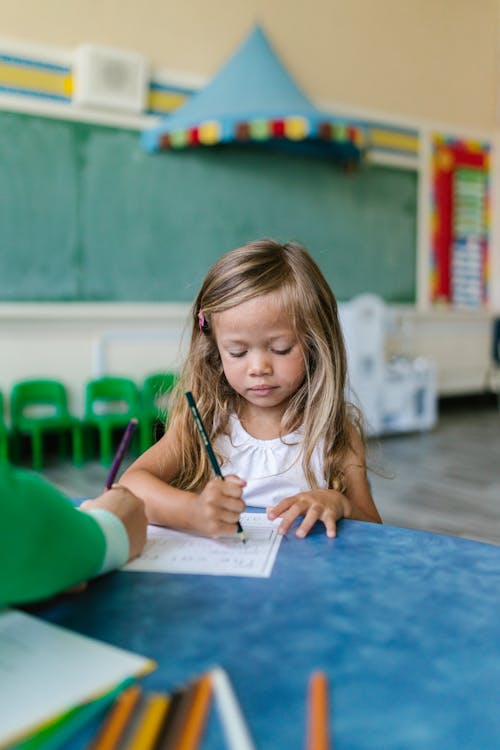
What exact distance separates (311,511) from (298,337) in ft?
1.13

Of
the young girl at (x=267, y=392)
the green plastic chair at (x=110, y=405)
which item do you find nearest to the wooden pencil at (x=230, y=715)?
the young girl at (x=267, y=392)

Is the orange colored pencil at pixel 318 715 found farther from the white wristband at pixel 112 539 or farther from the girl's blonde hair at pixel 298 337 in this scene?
the girl's blonde hair at pixel 298 337

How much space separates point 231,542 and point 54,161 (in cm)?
361

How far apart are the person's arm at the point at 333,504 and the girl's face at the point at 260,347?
178 mm

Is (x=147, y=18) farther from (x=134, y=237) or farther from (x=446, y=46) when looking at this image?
(x=446, y=46)

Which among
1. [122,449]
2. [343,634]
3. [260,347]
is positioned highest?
[260,347]

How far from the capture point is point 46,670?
0.50 metres

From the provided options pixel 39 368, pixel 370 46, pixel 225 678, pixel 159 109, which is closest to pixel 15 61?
pixel 159 109

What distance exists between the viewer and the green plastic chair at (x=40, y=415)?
3.75 m

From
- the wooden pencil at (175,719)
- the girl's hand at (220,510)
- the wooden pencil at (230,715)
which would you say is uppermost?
the girl's hand at (220,510)

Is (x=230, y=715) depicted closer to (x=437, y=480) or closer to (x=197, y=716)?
(x=197, y=716)

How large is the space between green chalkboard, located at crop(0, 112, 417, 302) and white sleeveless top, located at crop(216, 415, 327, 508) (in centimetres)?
220

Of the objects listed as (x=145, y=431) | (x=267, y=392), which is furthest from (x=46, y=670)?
(x=145, y=431)

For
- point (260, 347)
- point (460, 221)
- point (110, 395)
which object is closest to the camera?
point (260, 347)
